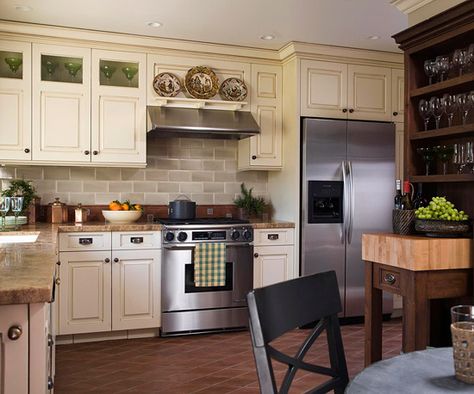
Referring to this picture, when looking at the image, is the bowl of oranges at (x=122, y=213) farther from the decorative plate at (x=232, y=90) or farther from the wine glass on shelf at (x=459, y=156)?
the wine glass on shelf at (x=459, y=156)

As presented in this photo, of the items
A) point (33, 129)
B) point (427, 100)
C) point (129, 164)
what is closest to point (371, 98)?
point (427, 100)

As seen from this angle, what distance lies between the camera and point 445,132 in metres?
2.94

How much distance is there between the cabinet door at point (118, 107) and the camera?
421 centimetres

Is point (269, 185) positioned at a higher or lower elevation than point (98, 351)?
higher

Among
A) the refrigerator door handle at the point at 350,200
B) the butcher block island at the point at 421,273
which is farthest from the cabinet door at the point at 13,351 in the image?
the refrigerator door handle at the point at 350,200

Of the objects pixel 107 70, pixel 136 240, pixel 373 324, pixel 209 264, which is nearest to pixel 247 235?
pixel 209 264

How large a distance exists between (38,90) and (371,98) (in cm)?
286

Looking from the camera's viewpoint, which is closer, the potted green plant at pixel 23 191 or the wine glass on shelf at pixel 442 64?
the wine glass on shelf at pixel 442 64

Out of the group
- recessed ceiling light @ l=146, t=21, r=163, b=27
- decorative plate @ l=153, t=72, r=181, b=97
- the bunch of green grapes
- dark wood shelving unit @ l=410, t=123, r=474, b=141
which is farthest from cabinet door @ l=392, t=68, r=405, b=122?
recessed ceiling light @ l=146, t=21, r=163, b=27

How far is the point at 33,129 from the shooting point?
13.3 feet

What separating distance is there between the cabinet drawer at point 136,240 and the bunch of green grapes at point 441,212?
207 cm

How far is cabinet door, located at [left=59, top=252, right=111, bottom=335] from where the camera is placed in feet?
12.8

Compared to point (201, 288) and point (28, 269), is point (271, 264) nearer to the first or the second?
point (201, 288)

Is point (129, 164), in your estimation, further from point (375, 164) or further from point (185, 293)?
point (375, 164)
